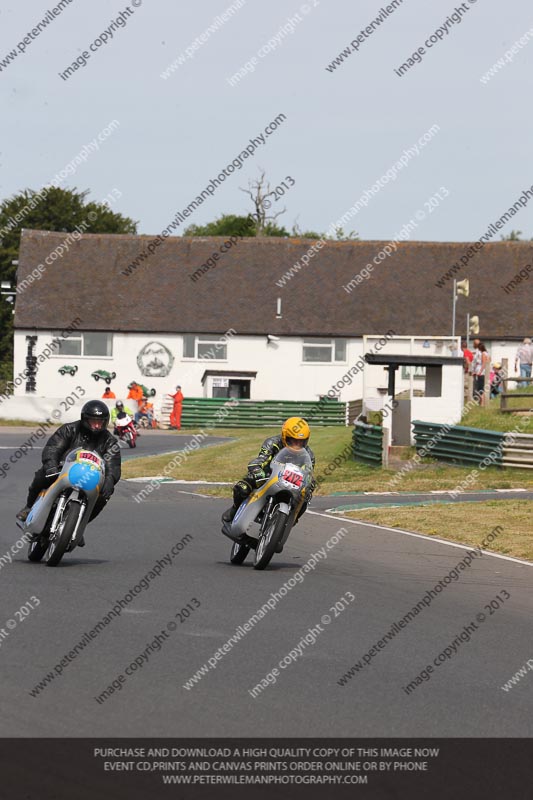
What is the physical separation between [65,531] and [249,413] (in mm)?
42045

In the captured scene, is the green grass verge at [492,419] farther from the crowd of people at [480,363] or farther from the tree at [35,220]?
the tree at [35,220]

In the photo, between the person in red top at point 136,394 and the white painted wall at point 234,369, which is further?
the white painted wall at point 234,369

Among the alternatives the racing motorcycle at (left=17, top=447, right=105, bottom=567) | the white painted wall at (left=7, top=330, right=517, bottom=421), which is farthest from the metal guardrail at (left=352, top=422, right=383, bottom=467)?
the white painted wall at (left=7, top=330, right=517, bottom=421)

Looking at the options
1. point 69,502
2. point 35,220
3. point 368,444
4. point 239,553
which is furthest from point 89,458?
point 35,220

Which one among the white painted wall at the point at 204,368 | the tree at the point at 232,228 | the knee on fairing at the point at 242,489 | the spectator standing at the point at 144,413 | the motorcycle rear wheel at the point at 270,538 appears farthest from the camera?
the tree at the point at 232,228

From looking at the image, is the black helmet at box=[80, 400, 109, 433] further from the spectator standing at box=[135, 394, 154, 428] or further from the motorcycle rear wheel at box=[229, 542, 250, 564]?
the spectator standing at box=[135, 394, 154, 428]

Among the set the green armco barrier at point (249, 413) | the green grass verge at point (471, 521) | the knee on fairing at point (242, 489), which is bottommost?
the green armco barrier at point (249, 413)

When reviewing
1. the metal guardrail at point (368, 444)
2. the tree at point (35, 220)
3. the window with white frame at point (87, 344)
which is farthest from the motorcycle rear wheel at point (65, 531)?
the tree at point (35, 220)

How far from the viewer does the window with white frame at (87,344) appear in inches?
2340

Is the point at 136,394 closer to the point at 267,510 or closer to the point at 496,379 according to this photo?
the point at 496,379

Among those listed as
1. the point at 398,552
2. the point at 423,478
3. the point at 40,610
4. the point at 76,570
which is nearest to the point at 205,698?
the point at 40,610

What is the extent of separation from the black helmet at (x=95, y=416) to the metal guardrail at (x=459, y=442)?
54.3ft
